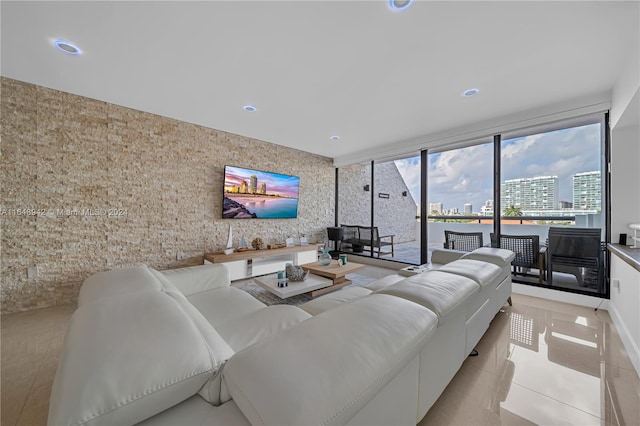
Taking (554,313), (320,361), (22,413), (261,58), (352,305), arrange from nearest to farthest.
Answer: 1. (320,361)
2. (352,305)
3. (22,413)
4. (261,58)
5. (554,313)

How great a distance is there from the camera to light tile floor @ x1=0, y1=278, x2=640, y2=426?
140cm

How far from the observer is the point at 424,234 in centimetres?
458

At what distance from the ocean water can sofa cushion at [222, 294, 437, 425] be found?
398 cm

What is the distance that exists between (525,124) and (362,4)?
3.15 meters

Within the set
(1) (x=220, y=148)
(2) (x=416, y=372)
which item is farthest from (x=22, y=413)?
(1) (x=220, y=148)

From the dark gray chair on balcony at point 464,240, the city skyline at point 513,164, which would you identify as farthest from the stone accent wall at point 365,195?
the dark gray chair on balcony at point 464,240

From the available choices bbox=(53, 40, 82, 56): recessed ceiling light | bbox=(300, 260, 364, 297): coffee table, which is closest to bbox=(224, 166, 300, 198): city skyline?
bbox=(300, 260, 364, 297): coffee table

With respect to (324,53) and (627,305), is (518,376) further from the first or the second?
(324,53)

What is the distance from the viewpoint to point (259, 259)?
460 centimetres

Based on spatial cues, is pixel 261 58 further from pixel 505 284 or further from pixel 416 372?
pixel 505 284

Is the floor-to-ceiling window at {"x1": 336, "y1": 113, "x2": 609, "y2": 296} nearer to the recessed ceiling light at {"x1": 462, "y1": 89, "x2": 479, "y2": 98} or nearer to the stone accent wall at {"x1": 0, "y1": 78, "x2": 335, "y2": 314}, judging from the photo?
the recessed ceiling light at {"x1": 462, "y1": 89, "x2": 479, "y2": 98}

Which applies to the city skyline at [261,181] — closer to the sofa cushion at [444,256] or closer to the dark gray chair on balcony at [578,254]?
Answer: the sofa cushion at [444,256]

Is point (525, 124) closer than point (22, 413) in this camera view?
No

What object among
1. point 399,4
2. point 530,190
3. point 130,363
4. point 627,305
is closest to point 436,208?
point 530,190
